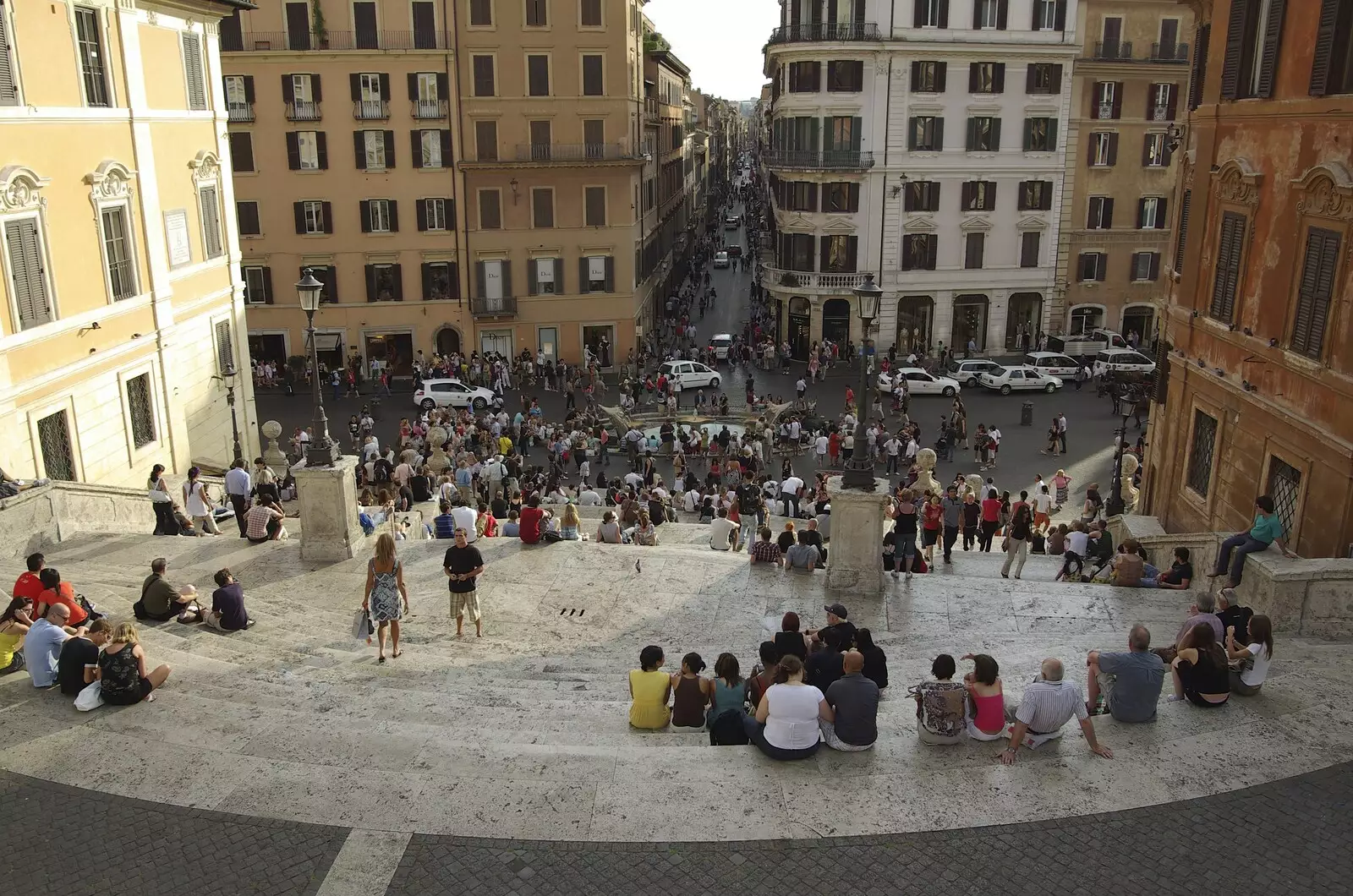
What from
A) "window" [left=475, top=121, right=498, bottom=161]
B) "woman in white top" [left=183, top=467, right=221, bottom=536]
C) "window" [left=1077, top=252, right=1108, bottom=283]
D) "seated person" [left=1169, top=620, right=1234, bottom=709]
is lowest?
"woman in white top" [left=183, top=467, right=221, bottom=536]

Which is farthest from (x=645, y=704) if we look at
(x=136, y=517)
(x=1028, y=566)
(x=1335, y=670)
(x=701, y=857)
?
(x=136, y=517)

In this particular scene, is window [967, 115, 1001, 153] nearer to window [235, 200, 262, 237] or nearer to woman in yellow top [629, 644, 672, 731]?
window [235, 200, 262, 237]

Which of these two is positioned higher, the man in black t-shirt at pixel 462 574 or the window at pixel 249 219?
the window at pixel 249 219

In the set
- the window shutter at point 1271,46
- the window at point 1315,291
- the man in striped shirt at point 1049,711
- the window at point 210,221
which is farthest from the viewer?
the window at point 210,221

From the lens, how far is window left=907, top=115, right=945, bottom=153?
43.7m

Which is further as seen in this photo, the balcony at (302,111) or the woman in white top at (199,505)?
the balcony at (302,111)

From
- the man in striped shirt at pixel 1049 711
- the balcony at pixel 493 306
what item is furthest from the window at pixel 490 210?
the man in striped shirt at pixel 1049 711

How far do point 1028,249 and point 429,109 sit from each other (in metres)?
25.4

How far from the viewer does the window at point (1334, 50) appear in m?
13.8

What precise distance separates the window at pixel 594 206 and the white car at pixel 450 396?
888cm

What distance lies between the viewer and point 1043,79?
1721 inches

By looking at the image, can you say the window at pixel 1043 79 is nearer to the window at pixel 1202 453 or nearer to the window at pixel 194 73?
the window at pixel 1202 453

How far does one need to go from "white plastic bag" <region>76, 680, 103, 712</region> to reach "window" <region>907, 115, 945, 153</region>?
131 feet

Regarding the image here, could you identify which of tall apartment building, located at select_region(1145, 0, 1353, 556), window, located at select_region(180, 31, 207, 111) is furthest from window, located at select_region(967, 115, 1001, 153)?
window, located at select_region(180, 31, 207, 111)
